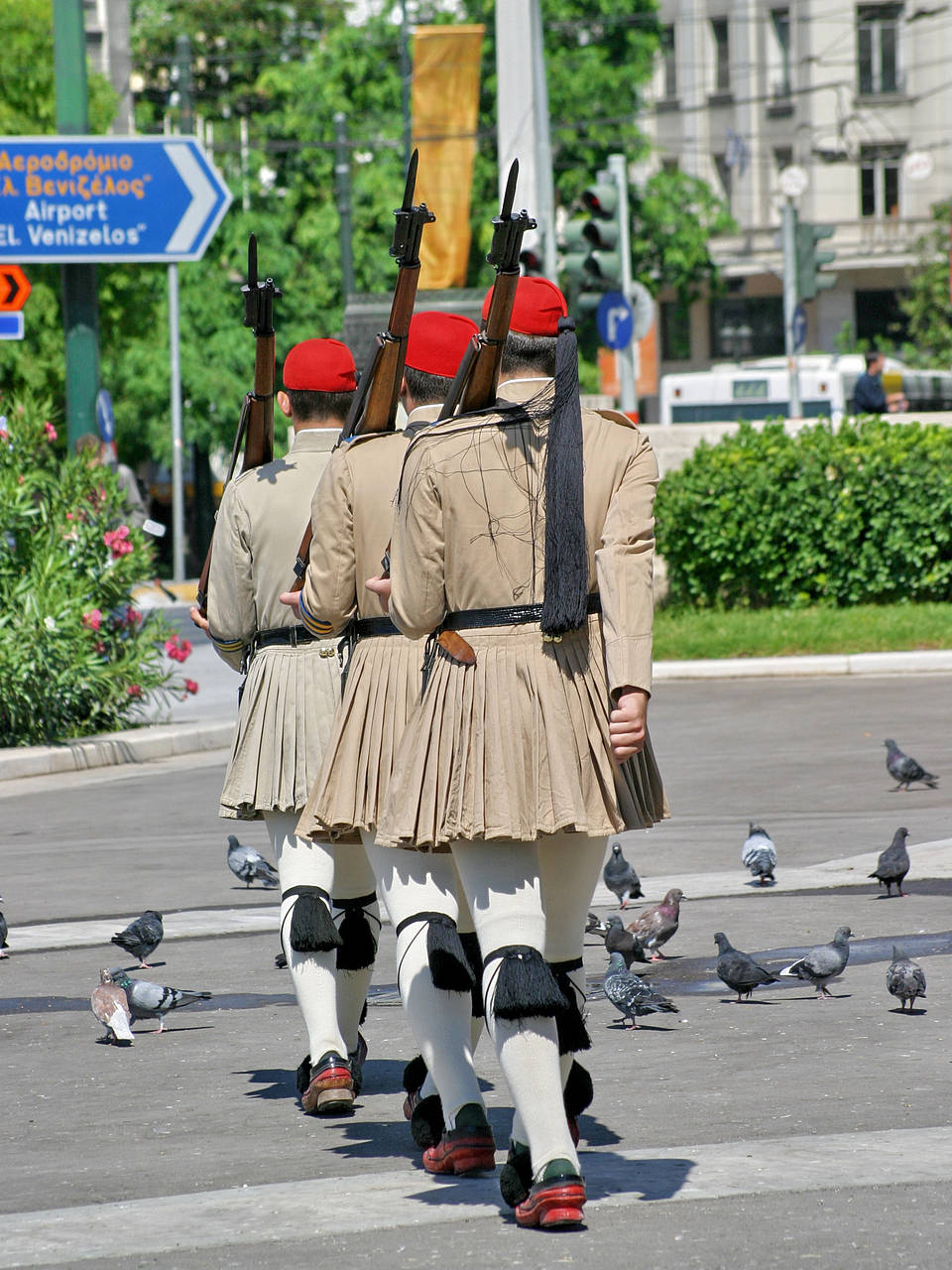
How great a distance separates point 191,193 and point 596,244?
3439 millimetres

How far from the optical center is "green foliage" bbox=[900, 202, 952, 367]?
4912 centimetres

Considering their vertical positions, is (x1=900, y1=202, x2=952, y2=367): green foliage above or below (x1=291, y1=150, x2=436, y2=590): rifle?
above

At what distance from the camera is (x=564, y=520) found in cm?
415

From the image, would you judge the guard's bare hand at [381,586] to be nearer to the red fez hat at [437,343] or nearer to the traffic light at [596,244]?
the red fez hat at [437,343]

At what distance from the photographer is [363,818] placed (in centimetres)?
445

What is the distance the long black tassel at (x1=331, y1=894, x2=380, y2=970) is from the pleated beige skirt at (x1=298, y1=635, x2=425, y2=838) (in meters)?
0.79

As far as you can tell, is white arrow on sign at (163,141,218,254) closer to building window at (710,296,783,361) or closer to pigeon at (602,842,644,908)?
pigeon at (602,842,644,908)

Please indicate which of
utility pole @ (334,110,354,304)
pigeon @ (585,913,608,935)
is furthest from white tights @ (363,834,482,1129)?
utility pole @ (334,110,354,304)

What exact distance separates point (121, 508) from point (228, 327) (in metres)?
25.1

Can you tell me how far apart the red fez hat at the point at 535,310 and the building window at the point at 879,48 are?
174ft

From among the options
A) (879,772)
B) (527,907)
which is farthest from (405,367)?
(879,772)

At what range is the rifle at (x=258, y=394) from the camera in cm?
557

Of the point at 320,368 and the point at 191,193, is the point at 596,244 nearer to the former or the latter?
the point at 191,193

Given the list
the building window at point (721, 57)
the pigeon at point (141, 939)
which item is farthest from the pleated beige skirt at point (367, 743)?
the building window at point (721, 57)
